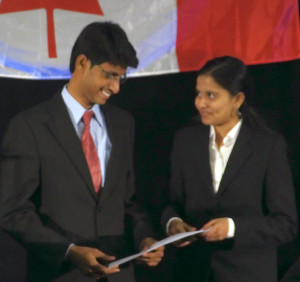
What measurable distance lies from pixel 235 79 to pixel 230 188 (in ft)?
1.29

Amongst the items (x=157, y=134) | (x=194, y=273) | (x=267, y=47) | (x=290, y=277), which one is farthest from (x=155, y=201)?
(x=290, y=277)

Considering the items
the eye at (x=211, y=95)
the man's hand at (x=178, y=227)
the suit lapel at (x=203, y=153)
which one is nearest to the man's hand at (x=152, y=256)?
the man's hand at (x=178, y=227)

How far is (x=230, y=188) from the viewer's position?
89.0 inches

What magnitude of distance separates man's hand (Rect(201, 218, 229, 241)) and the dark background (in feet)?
2.07

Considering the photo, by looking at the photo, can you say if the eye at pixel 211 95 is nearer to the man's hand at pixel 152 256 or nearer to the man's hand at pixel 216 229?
the man's hand at pixel 216 229

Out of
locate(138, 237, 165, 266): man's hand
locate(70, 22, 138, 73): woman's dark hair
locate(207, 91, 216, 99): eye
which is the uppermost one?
locate(70, 22, 138, 73): woman's dark hair

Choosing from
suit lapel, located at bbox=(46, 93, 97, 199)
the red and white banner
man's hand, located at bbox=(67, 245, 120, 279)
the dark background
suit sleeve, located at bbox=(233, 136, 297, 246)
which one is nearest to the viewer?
man's hand, located at bbox=(67, 245, 120, 279)

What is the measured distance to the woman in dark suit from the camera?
7.34 feet

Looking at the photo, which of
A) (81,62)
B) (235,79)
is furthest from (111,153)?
(235,79)

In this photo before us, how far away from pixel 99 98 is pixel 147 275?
3.29 feet

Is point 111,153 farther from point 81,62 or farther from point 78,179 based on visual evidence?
point 81,62

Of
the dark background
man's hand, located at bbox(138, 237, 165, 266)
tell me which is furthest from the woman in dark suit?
the dark background

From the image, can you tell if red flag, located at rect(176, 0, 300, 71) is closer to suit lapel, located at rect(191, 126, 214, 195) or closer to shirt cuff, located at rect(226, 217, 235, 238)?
suit lapel, located at rect(191, 126, 214, 195)

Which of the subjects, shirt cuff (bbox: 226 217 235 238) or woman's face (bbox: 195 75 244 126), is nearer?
shirt cuff (bbox: 226 217 235 238)
